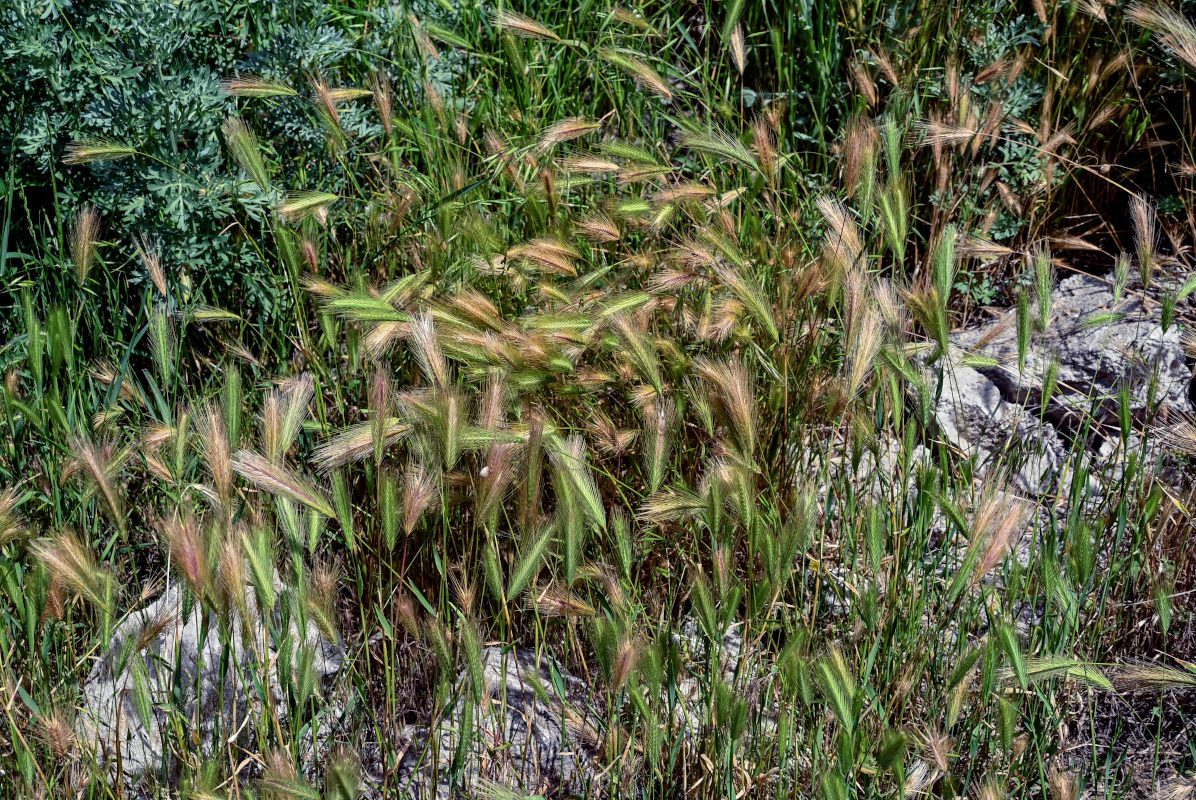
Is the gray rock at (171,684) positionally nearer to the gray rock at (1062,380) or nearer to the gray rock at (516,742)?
the gray rock at (516,742)

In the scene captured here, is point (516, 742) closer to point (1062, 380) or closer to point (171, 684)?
point (171, 684)

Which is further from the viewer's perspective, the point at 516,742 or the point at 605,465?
the point at 605,465

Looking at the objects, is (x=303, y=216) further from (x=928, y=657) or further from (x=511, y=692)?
(x=928, y=657)

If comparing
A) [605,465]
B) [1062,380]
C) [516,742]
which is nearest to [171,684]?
[516,742]

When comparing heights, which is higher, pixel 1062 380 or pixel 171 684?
pixel 1062 380

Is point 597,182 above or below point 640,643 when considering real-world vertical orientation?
above

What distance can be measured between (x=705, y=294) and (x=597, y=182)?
32.4 inches

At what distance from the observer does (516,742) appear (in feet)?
7.16

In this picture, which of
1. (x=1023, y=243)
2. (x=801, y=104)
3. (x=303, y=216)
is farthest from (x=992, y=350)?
(x=303, y=216)

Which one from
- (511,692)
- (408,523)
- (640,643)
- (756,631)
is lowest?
(511,692)

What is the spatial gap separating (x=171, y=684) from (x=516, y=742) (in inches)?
26.3

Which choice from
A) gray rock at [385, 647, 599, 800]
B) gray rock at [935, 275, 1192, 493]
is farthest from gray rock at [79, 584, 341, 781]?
gray rock at [935, 275, 1192, 493]

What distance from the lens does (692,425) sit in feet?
7.80

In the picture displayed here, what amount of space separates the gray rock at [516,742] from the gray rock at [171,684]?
0.26 meters
